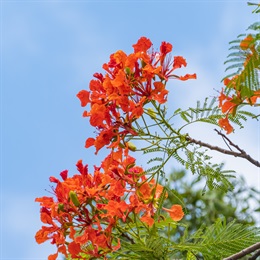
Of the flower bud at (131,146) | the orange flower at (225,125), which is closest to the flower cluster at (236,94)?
the orange flower at (225,125)

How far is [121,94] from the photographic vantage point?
3.17 metres

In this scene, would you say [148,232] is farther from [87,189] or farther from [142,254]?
[87,189]

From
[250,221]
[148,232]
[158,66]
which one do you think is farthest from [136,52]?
[250,221]

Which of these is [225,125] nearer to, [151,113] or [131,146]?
[151,113]

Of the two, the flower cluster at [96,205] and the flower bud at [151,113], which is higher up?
the flower bud at [151,113]

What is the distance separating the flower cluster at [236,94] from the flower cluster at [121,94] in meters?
0.29

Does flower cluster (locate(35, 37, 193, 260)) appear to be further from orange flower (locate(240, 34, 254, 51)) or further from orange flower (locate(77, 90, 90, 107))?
orange flower (locate(240, 34, 254, 51))

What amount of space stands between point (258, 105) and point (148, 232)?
2.61 feet

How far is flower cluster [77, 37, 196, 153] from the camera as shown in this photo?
317cm

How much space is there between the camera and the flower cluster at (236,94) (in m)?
2.58

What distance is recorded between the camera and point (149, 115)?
3.29 metres

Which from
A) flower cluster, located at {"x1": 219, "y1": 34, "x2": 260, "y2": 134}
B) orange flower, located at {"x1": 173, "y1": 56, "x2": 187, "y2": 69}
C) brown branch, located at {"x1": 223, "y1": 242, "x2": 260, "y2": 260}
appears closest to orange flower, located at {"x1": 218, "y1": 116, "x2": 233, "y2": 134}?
flower cluster, located at {"x1": 219, "y1": 34, "x2": 260, "y2": 134}

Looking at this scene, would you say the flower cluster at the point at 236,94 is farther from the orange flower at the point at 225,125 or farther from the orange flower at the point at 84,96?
the orange flower at the point at 84,96

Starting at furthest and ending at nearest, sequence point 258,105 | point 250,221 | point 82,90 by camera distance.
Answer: point 250,221 < point 82,90 < point 258,105
